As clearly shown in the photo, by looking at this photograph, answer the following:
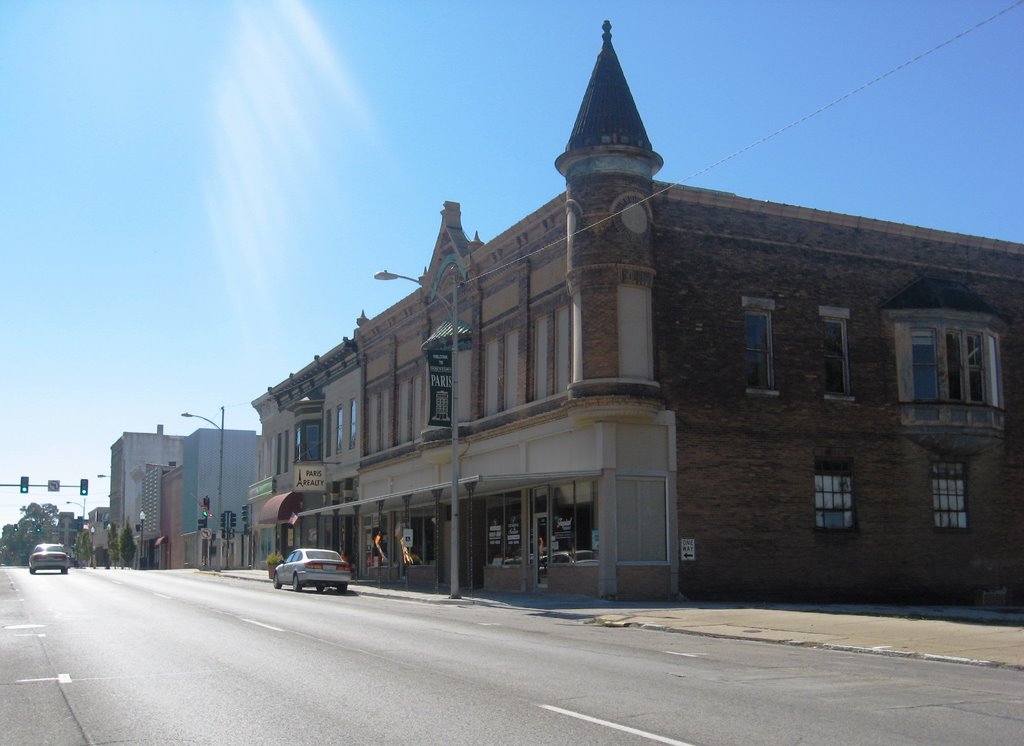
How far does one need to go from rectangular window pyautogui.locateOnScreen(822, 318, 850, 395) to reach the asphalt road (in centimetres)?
1406

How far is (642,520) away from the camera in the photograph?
90.2 feet

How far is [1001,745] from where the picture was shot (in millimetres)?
8039

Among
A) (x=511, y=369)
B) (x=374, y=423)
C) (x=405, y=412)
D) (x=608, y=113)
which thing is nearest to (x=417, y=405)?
(x=405, y=412)

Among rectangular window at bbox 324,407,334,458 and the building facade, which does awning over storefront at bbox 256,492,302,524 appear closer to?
the building facade

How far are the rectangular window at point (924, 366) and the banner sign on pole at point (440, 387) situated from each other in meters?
14.0

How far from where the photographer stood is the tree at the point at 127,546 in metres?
108

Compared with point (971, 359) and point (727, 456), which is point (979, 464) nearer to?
point (971, 359)

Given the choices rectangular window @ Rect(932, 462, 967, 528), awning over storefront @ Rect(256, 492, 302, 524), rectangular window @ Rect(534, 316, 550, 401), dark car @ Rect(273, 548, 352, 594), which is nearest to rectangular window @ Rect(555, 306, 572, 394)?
rectangular window @ Rect(534, 316, 550, 401)

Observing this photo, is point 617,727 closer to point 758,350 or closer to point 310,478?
point 758,350

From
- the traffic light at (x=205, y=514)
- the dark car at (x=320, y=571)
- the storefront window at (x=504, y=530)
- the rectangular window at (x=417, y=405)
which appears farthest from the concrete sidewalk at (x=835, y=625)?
the traffic light at (x=205, y=514)

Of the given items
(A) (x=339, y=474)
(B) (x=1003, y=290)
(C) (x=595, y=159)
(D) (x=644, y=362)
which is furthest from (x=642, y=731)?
(A) (x=339, y=474)

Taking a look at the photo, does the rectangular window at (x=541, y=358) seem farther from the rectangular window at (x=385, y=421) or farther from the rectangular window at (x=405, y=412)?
the rectangular window at (x=385, y=421)

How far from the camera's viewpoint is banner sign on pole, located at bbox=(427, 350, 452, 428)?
3381cm

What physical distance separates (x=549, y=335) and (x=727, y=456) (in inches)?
245
